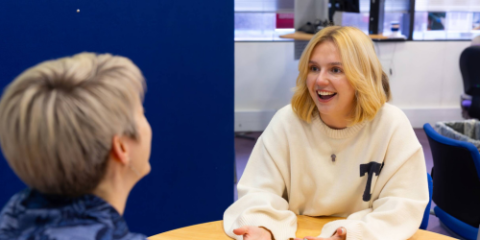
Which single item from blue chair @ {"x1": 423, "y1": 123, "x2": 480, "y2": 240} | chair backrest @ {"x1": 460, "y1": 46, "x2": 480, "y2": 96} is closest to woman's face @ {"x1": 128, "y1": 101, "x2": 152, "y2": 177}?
blue chair @ {"x1": 423, "y1": 123, "x2": 480, "y2": 240}

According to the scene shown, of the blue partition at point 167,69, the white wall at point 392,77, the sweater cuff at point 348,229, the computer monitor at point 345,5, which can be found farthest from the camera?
the white wall at point 392,77

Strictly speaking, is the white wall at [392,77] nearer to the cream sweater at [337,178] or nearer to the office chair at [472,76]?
the office chair at [472,76]

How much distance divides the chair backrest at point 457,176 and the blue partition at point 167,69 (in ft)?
3.59

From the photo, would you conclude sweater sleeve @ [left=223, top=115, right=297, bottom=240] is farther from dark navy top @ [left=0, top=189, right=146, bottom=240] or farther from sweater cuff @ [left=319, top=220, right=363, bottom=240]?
dark navy top @ [left=0, top=189, right=146, bottom=240]

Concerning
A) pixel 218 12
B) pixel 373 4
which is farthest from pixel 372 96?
pixel 373 4

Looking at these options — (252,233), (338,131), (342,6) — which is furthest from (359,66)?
(342,6)

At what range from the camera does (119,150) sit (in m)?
0.80

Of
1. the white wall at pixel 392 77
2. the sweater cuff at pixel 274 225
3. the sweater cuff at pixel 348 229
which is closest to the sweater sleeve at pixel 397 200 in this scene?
the sweater cuff at pixel 348 229

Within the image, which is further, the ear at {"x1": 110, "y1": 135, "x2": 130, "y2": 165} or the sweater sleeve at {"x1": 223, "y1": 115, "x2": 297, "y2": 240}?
the sweater sleeve at {"x1": 223, "y1": 115, "x2": 297, "y2": 240}

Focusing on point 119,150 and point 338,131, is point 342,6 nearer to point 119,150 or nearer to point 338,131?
point 338,131

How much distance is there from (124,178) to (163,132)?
4.65ft

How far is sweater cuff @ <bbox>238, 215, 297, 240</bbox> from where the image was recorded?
A: 1416 millimetres

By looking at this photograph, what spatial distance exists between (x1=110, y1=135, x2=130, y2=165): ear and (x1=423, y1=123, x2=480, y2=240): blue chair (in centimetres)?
195

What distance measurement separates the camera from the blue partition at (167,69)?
2057 millimetres
